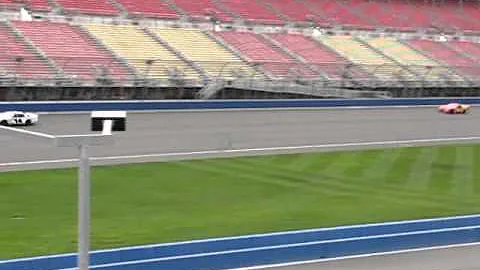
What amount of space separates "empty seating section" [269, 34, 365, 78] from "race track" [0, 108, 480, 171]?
1066 centimetres

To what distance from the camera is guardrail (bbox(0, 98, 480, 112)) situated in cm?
2950

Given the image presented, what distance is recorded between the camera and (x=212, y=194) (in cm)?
1600

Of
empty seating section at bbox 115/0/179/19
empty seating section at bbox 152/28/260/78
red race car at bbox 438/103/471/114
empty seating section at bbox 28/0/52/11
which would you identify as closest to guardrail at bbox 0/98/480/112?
red race car at bbox 438/103/471/114

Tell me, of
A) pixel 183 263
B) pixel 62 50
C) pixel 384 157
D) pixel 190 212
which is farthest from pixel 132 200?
pixel 62 50

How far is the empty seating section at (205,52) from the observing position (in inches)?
1676

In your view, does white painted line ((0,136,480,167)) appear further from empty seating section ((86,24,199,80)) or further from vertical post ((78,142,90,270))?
empty seating section ((86,24,199,80))

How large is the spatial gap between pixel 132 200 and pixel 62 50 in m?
25.9

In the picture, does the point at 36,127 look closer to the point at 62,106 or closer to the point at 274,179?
the point at 62,106

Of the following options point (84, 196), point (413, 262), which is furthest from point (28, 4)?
point (84, 196)

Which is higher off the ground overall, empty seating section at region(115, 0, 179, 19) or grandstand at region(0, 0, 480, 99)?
empty seating section at region(115, 0, 179, 19)

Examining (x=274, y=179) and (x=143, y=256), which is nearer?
(x=143, y=256)

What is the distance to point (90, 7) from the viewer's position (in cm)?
4662

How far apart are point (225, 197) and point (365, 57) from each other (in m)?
38.1

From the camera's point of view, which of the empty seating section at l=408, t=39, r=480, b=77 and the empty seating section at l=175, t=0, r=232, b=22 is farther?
the empty seating section at l=408, t=39, r=480, b=77
